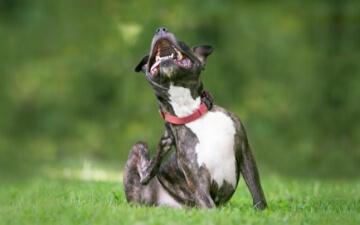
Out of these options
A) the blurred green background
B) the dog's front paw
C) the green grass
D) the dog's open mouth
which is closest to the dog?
the dog's open mouth

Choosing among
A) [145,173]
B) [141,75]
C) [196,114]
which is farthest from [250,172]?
[141,75]

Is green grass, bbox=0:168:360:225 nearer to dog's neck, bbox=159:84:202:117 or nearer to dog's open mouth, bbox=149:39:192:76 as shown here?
dog's neck, bbox=159:84:202:117

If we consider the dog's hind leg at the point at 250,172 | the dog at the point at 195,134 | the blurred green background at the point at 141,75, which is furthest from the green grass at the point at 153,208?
the blurred green background at the point at 141,75

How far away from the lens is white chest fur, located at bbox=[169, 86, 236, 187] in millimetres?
9242

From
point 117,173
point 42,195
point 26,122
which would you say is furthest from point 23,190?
point 26,122

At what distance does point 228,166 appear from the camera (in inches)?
366

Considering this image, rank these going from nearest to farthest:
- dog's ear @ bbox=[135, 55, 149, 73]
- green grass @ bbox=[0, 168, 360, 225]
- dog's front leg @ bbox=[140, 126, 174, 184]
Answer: green grass @ bbox=[0, 168, 360, 225] → dog's front leg @ bbox=[140, 126, 174, 184] → dog's ear @ bbox=[135, 55, 149, 73]

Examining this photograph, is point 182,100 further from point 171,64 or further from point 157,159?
point 157,159

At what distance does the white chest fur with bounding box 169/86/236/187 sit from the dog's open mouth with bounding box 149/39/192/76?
0.75ft

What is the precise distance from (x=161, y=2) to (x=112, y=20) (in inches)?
57.1

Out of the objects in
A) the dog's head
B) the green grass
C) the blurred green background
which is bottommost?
the green grass

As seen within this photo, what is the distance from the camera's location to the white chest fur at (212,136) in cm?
924

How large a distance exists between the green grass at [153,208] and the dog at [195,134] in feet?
0.91

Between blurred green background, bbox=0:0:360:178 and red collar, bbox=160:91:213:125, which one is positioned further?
blurred green background, bbox=0:0:360:178
